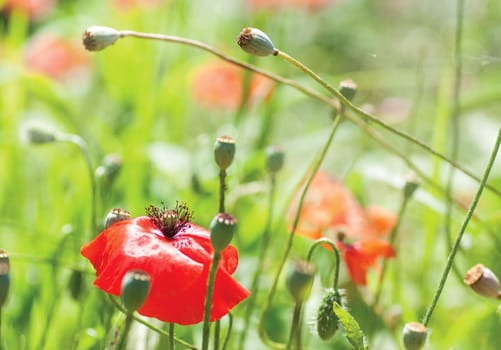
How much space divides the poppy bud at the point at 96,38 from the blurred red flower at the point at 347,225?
32 cm

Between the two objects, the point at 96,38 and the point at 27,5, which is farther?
the point at 27,5

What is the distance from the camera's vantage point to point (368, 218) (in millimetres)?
1276

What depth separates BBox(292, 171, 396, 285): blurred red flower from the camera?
1036 mm

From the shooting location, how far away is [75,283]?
1.05 m

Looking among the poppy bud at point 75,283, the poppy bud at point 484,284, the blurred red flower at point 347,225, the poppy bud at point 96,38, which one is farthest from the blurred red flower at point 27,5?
the poppy bud at point 484,284

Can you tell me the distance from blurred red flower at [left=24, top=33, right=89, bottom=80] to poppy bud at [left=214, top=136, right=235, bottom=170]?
1452 millimetres

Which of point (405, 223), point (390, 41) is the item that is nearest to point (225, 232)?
point (405, 223)

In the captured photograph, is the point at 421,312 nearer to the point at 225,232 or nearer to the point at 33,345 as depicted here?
the point at 33,345

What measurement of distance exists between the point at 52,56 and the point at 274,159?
1.40m

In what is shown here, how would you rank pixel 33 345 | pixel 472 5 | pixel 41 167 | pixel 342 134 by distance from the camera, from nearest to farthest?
pixel 33 345 < pixel 342 134 < pixel 41 167 < pixel 472 5

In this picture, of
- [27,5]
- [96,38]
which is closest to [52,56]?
[27,5]

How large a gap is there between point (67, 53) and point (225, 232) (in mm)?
1753

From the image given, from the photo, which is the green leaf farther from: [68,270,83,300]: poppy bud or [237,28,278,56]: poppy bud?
[68,270,83,300]: poppy bud

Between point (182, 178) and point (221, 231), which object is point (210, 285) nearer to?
point (221, 231)
